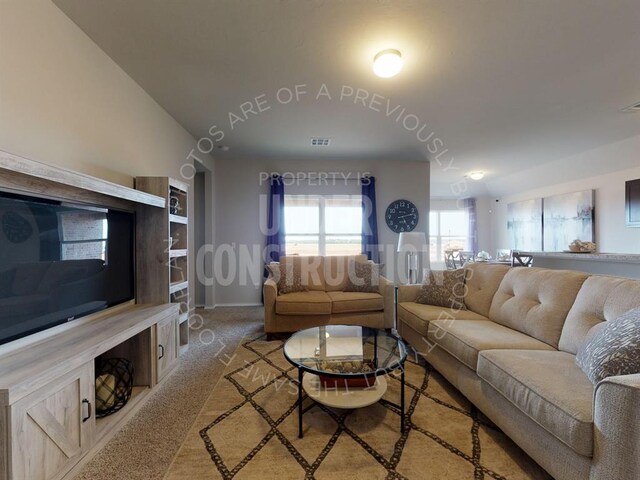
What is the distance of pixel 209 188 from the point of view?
4.62 m

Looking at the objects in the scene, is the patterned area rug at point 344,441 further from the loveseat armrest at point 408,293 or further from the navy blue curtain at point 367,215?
the navy blue curtain at point 367,215

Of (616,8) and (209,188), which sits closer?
(616,8)

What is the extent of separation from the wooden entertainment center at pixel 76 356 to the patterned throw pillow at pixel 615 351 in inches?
Answer: 96.4

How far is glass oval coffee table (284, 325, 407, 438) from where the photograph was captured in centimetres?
167

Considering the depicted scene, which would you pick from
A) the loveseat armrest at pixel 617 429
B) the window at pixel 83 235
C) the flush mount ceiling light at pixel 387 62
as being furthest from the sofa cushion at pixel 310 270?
the loveseat armrest at pixel 617 429

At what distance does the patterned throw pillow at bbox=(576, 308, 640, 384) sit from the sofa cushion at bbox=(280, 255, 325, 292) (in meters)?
2.61

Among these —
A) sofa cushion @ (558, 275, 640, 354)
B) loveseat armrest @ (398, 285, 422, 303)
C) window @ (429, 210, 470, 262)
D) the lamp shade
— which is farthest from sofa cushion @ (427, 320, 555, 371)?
window @ (429, 210, 470, 262)

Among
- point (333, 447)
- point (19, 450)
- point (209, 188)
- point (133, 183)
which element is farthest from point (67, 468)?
point (209, 188)

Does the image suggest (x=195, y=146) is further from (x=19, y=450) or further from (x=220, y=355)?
(x=19, y=450)

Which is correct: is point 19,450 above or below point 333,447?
above

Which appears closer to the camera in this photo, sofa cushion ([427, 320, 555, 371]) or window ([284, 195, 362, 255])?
sofa cushion ([427, 320, 555, 371])

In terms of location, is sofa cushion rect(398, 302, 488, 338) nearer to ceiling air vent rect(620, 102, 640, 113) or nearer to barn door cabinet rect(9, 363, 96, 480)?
barn door cabinet rect(9, 363, 96, 480)

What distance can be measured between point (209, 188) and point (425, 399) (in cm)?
416

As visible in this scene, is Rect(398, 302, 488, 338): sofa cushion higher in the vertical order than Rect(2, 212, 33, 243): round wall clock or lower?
lower
